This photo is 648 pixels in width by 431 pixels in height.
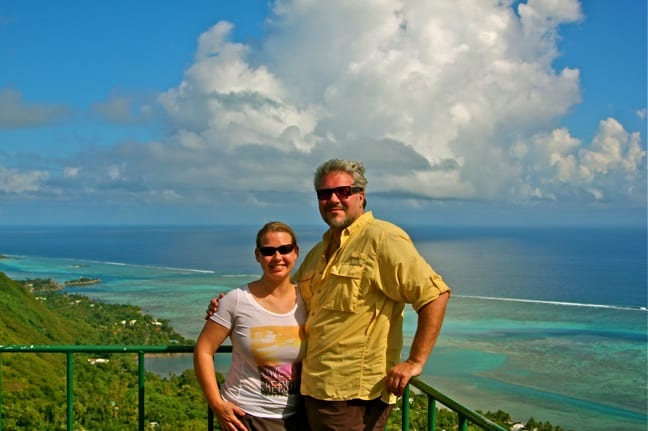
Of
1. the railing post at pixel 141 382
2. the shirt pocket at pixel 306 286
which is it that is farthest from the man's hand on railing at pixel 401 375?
the railing post at pixel 141 382

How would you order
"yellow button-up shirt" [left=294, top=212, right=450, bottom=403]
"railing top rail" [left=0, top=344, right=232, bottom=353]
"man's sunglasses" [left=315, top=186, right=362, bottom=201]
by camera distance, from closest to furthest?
"yellow button-up shirt" [left=294, top=212, right=450, bottom=403], "man's sunglasses" [left=315, top=186, right=362, bottom=201], "railing top rail" [left=0, top=344, right=232, bottom=353]

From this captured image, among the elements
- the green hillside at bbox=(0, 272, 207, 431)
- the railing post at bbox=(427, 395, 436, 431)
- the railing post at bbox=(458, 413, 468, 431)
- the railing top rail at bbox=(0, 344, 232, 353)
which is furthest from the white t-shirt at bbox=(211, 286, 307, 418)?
the green hillside at bbox=(0, 272, 207, 431)

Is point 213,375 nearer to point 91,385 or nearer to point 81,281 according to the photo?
point 91,385

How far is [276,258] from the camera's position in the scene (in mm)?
3498

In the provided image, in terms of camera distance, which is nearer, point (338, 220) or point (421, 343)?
point (421, 343)

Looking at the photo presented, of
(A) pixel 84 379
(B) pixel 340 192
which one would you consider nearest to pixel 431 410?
(B) pixel 340 192

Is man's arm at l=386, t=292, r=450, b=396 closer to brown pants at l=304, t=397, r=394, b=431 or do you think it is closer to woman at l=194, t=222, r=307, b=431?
brown pants at l=304, t=397, r=394, b=431

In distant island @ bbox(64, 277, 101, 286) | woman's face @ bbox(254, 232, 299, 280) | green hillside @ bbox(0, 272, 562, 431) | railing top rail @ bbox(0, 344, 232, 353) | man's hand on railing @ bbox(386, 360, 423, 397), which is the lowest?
green hillside @ bbox(0, 272, 562, 431)

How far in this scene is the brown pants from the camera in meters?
3.28

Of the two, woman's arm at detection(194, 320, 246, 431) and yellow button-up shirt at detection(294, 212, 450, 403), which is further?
woman's arm at detection(194, 320, 246, 431)

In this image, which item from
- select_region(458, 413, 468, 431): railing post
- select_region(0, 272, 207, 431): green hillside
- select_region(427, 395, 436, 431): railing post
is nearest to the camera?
select_region(458, 413, 468, 431): railing post

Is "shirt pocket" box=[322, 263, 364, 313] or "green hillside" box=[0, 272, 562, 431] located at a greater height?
"shirt pocket" box=[322, 263, 364, 313]

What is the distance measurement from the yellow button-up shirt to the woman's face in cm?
28

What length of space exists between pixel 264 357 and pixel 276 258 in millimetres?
553
